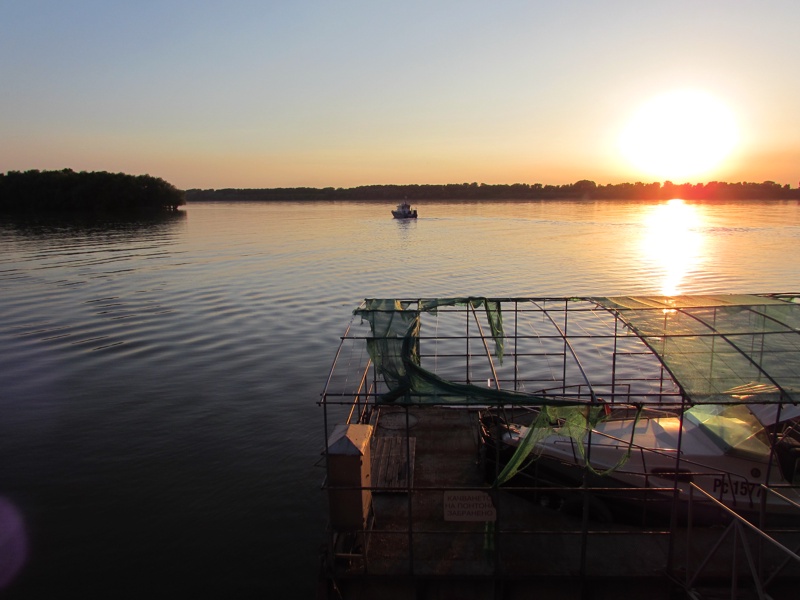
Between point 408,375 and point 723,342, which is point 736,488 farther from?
point 408,375

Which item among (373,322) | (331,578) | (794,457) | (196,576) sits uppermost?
(373,322)

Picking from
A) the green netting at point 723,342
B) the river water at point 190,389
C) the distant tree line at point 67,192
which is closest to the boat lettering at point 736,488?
the green netting at point 723,342

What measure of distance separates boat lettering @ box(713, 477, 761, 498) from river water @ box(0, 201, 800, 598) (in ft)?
29.5

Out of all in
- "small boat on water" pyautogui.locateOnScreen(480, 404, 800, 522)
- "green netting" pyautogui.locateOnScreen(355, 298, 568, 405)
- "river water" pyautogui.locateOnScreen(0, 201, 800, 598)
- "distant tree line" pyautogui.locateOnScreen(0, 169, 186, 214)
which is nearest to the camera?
"green netting" pyautogui.locateOnScreen(355, 298, 568, 405)

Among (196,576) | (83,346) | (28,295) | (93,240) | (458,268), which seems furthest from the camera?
(93,240)

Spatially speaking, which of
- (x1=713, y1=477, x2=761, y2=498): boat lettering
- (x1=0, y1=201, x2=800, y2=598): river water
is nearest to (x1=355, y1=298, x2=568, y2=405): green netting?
(x1=713, y1=477, x2=761, y2=498): boat lettering

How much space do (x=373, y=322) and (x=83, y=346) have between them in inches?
907

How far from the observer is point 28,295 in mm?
41938

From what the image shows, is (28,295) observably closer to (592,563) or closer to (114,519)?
(114,519)

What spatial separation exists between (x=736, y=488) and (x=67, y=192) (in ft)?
470

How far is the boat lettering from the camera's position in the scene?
11688 millimetres

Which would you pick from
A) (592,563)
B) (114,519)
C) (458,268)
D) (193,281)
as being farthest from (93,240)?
(592,563)

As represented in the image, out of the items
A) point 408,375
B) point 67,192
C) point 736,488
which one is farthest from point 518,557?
point 67,192

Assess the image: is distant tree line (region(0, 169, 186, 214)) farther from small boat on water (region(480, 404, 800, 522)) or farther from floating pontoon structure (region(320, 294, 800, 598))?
small boat on water (region(480, 404, 800, 522))
